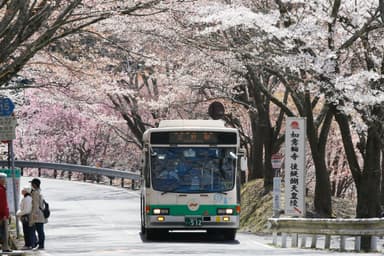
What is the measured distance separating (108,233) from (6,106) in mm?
5137

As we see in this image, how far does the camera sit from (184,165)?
2339cm

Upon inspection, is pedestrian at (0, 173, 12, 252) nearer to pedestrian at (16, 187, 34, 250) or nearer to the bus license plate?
pedestrian at (16, 187, 34, 250)

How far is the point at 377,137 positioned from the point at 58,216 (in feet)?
41.7

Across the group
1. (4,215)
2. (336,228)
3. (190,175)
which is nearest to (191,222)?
(190,175)

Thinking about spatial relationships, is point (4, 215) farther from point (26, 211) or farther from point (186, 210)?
point (186, 210)

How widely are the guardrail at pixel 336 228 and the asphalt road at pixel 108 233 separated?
0.68 m

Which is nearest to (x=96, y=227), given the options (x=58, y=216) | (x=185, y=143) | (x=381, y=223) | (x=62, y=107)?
(x=58, y=216)

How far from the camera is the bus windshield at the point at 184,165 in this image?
23422 millimetres

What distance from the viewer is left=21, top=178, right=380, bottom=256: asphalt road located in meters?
20.4

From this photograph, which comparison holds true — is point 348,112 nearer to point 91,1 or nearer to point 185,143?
point 185,143

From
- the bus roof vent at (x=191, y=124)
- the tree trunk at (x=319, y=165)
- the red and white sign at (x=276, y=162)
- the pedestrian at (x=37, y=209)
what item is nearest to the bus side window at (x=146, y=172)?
the bus roof vent at (x=191, y=124)

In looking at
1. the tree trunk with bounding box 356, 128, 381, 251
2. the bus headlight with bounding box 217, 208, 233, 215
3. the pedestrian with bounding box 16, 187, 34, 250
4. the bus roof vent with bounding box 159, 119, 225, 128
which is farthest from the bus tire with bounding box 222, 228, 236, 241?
the tree trunk with bounding box 356, 128, 381, 251

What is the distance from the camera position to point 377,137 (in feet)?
88.7

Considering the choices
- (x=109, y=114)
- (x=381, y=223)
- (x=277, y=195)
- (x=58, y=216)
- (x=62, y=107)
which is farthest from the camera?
(x=62, y=107)
